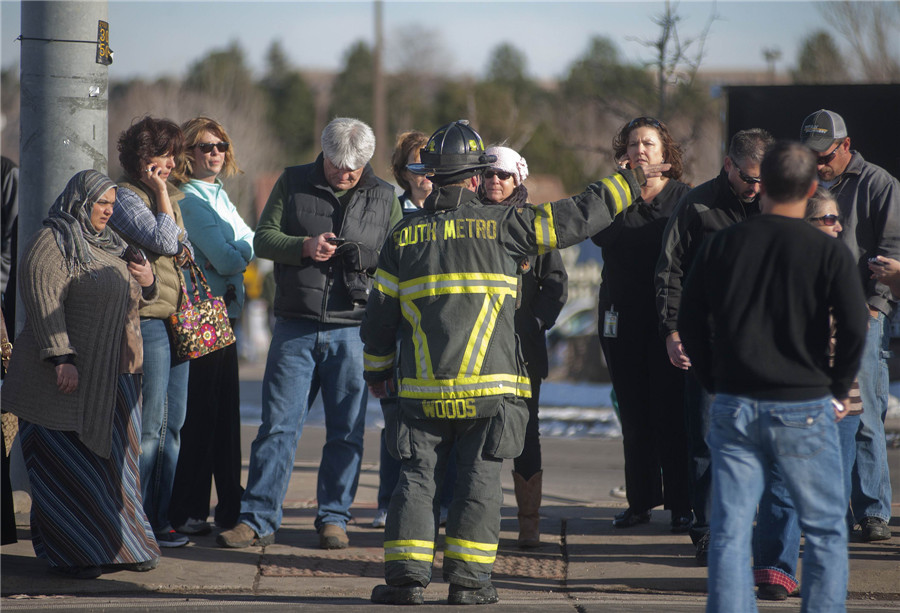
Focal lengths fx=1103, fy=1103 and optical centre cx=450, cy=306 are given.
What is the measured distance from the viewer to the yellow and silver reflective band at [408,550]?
15.0 ft

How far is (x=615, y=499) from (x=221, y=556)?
2.82 meters

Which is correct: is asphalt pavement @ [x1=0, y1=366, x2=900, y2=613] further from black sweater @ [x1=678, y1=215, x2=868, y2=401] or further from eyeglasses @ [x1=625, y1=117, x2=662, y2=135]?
eyeglasses @ [x1=625, y1=117, x2=662, y2=135]

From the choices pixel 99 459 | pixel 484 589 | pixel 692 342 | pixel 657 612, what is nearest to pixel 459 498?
pixel 484 589

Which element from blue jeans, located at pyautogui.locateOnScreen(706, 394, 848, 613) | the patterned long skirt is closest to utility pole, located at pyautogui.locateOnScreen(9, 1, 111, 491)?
the patterned long skirt

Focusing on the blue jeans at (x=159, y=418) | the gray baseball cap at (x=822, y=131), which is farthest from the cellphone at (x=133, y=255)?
the gray baseball cap at (x=822, y=131)

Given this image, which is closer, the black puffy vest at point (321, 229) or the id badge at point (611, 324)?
the black puffy vest at point (321, 229)

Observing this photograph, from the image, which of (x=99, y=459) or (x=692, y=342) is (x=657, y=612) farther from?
(x=99, y=459)

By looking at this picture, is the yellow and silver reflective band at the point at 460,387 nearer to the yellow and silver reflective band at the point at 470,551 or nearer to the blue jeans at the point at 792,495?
the yellow and silver reflective band at the point at 470,551

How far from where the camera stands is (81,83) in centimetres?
600

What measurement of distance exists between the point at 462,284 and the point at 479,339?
0.79 ft

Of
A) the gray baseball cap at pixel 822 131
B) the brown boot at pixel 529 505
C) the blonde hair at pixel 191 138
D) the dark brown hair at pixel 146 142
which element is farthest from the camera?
the blonde hair at pixel 191 138

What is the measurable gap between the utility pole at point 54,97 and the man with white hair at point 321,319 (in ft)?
3.76

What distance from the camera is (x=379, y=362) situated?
4.94 metres

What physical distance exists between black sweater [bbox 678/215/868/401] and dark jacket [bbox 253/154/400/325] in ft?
7.67
